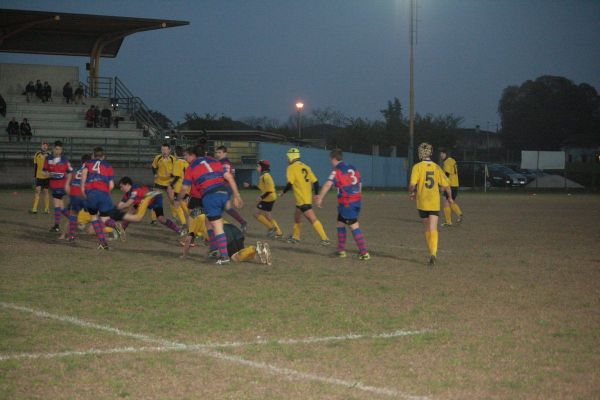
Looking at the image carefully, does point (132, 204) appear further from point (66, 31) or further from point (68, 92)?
point (66, 31)

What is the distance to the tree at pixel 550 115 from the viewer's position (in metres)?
88.9

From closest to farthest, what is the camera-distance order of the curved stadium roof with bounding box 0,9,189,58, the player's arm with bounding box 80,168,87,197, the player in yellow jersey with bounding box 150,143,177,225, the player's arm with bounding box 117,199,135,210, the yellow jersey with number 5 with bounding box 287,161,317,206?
the player's arm with bounding box 80,168,87,197 → the player's arm with bounding box 117,199,135,210 → the yellow jersey with number 5 with bounding box 287,161,317,206 → the player in yellow jersey with bounding box 150,143,177,225 → the curved stadium roof with bounding box 0,9,189,58

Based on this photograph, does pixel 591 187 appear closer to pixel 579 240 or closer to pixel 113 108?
pixel 113 108

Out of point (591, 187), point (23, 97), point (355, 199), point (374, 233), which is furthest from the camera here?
point (591, 187)

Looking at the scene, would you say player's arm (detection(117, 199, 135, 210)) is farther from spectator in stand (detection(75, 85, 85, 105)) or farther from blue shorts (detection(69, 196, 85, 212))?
spectator in stand (detection(75, 85, 85, 105))

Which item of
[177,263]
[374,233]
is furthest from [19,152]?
[177,263]

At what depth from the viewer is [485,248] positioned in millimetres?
16500

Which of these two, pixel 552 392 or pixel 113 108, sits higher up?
pixel 113 108

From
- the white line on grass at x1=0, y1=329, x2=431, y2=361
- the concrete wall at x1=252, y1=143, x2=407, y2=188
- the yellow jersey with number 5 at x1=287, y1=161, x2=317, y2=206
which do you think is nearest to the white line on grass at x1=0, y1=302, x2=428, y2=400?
the white line on grass at x1=0, y1=329, x2=431, y2=361

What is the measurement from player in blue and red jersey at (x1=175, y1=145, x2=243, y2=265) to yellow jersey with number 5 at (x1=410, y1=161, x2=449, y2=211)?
3.19 metres

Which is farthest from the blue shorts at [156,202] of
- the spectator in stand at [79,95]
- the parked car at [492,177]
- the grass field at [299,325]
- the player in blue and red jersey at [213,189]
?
the parked car at [492,177]

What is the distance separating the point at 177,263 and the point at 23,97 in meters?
39.4

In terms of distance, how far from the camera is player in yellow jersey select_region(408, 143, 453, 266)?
44.7 feet

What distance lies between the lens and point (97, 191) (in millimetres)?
15219
